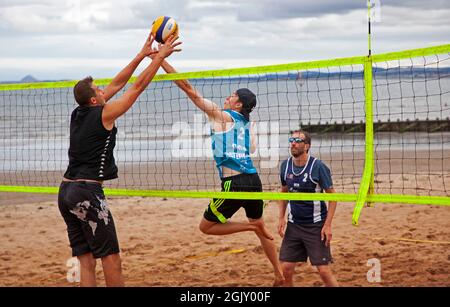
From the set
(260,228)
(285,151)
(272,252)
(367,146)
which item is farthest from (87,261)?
(285,151)

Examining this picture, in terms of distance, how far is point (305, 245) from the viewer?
6297mm

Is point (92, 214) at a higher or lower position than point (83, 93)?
lower

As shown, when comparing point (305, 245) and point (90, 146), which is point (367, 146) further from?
point (90, 146)

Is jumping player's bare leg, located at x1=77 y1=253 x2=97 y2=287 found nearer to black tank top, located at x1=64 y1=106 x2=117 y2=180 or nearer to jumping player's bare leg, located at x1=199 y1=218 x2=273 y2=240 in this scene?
black tank top, located at x1=64 y1=106 x2=117 y2=180

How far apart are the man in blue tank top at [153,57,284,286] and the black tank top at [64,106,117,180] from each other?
1116 mm

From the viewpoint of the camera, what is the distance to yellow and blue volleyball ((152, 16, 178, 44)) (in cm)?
620

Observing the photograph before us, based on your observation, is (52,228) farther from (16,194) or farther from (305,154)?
(305,154)

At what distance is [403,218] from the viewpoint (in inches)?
408

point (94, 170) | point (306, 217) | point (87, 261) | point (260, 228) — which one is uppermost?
point (94, 170)

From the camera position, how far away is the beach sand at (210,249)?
7.55 meters

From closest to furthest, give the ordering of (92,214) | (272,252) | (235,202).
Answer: (92,214) → (235,202) → (272,252)

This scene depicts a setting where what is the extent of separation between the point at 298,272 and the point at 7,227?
5.07 m

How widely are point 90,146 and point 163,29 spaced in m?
1.24

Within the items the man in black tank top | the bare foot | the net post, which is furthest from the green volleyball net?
the man in black tank top
